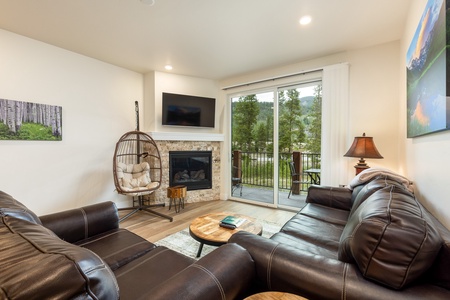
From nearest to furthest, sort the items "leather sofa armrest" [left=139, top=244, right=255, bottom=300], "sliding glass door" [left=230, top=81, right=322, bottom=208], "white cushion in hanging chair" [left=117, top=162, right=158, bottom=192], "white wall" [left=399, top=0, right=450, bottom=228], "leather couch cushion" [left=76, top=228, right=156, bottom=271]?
"leather sofa armrest" [left=139, top=244, right=255, bottom=300], "white wall" [left=399, top=0, right=450, bottom=228], "leather couch cushion" [left=76, top=228, right=156, bottom=271], "white cushion in hanging chair" [left=117, top=162, right=158, bottom=192], "sliding glass door" [left=230, top=81, right=322, bottom=208]

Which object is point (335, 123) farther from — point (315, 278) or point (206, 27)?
point (315, 278)

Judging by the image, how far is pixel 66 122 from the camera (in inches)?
125

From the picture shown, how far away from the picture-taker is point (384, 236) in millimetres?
808

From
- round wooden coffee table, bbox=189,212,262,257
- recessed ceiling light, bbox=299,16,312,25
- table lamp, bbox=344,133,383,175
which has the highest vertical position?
recessed ceiling light, bbox=299,16,312,25

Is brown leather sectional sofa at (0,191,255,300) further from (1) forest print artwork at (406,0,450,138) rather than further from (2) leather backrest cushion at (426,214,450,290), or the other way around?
(1) forest print artwork at (406,0,450,138)

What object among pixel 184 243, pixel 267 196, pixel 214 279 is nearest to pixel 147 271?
pixel 214 279

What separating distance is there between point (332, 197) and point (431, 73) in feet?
4.80

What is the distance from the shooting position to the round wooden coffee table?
174cm

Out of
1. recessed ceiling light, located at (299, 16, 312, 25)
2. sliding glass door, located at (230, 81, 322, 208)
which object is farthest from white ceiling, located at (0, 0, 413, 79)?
sliding glass door, located at (230, 81, 322, 208)

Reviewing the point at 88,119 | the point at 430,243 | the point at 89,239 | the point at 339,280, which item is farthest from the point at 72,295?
the point at 88,119

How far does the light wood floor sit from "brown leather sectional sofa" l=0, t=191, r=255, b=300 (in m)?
1.22

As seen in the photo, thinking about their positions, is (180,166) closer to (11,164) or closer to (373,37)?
(11,164)

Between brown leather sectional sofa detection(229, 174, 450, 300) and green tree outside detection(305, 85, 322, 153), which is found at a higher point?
green tree outside detection(305, 85, 322, 153)

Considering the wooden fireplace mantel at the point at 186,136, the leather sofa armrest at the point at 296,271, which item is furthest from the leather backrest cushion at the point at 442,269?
the wooden fireplace mantel at the point at 186,136
